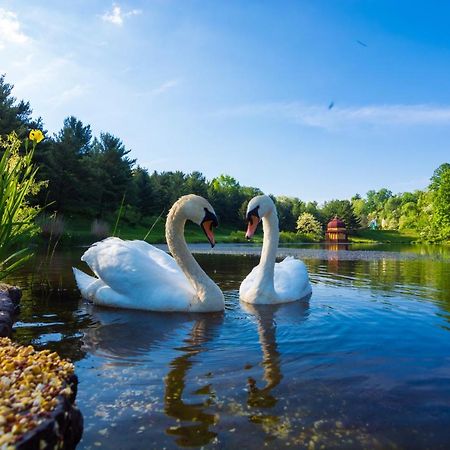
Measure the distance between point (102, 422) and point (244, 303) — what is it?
486cm

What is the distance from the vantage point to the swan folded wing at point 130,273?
6.66 meters

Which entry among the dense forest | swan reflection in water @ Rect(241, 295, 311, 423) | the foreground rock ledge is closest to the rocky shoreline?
the foreground rock ledge

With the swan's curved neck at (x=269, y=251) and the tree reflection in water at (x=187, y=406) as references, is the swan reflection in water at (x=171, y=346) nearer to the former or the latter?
the tree reflection in water at (x=187, y=406)

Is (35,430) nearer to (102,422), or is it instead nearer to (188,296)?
(102,422)

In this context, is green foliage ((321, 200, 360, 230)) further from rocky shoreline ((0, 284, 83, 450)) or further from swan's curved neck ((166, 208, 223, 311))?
rocky shoreline ((0, 284, 83, 450))

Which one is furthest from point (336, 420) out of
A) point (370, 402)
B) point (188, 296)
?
point (188, 296)

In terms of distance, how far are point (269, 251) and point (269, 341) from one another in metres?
2.98

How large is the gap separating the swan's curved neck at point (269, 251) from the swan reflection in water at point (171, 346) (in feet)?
4.35

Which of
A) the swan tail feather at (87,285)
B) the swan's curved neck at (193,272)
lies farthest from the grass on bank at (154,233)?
the swan tail feather at (87,285)

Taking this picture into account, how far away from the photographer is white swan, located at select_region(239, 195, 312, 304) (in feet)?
24.6

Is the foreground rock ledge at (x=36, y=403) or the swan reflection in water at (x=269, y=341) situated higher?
the foreground rock ledge at (x=36, y=403)

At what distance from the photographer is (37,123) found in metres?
40.6

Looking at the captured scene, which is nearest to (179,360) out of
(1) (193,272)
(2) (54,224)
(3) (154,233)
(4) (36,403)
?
(4) (36,403)

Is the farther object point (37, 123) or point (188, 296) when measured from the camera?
point (37, 123)
